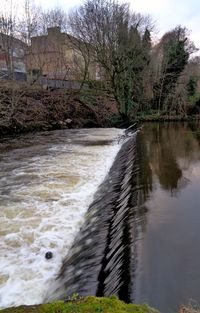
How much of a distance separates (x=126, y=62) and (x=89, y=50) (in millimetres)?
3505

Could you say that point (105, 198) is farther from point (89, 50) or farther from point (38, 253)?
point (89, 50)

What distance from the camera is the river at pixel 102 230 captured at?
413 centimetres

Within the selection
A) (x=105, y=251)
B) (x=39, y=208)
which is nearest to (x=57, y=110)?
(x=39, y=208)

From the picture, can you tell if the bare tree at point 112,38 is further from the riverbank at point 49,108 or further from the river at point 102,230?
the river at point 102,230

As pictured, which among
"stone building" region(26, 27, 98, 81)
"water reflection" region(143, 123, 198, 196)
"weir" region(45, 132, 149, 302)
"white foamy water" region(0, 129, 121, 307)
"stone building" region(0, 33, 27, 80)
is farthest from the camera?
"stone building" region(26, 27, 98, 81)

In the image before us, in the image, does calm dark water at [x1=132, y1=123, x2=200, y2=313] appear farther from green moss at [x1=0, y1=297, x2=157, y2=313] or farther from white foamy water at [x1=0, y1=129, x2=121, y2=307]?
white foamy water at [x1=0, y1=129, x2=121, y2=307]

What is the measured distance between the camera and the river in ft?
13.6

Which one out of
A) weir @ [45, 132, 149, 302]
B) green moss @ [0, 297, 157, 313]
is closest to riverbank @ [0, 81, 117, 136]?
weir @ [45, 132, 149, 302]

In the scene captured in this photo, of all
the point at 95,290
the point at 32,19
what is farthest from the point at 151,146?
the point at 32,19

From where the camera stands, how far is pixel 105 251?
506 centimetres

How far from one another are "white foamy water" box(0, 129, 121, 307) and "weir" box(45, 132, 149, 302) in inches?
9.1

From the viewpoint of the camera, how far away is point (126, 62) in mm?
28172

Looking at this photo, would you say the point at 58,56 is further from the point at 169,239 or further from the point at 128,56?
the point at 169,239

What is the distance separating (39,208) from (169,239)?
10.5 ft
